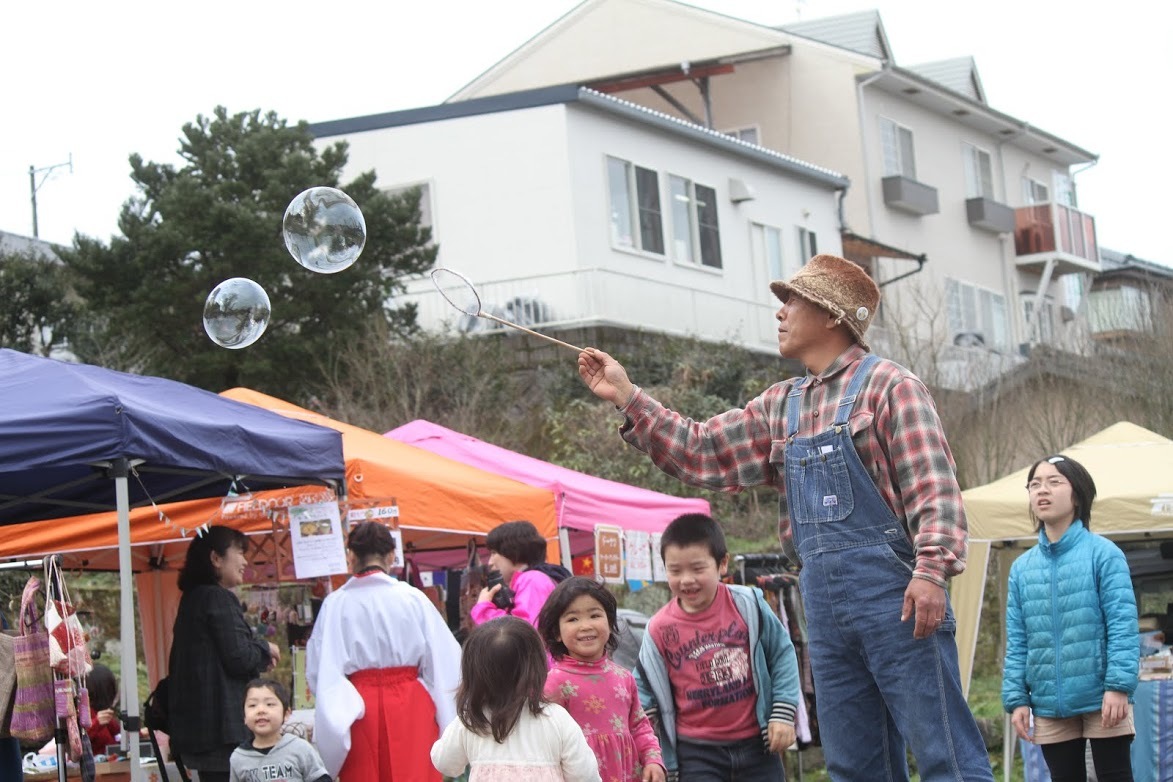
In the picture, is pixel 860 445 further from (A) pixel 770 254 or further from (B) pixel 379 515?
(A) pixel 770 254

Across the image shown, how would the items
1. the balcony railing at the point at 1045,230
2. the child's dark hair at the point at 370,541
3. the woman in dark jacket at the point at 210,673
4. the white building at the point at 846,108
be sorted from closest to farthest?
1. the woman in dark jacket at the point at 210,673
2. the child's dark hair at the point at 370,541
3. the white building at the point at 846,108
4. the balcony railing at the point at 1045,230

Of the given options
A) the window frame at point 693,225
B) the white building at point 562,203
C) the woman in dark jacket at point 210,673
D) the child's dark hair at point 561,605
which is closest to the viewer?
Result: the child's dark hair at point 561,605

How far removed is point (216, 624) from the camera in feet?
24.1

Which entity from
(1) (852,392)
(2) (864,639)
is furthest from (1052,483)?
(2) (864,639)

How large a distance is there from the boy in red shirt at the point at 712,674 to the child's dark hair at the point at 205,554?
8.87 ft

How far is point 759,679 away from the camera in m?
5.57

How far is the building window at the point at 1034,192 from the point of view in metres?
38.2

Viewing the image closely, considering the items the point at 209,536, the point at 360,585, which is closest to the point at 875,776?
the point at 360,585

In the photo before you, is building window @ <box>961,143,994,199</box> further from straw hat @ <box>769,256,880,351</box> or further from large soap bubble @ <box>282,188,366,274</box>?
straw hat @ <box>769,256,880,351</box>

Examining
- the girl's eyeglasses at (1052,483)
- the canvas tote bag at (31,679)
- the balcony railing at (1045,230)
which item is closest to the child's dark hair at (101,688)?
the canvas tote bag at (31,679)

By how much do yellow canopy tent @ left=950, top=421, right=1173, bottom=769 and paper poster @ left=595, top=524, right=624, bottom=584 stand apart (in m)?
2.51

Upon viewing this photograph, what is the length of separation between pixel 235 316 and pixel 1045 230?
3285 cm

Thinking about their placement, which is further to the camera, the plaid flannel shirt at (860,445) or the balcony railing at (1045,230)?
the balcony railing at (1045,230)

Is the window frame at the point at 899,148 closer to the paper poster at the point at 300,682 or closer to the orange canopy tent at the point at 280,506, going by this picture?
the orange canopy tent at the point at 280,506
